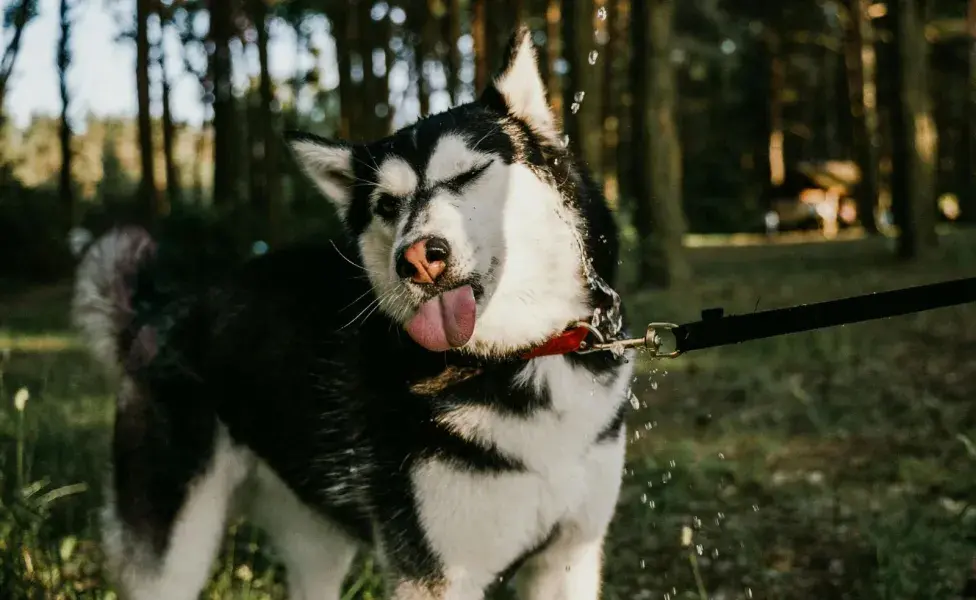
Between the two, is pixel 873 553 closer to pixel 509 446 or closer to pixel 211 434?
pixel 509 446

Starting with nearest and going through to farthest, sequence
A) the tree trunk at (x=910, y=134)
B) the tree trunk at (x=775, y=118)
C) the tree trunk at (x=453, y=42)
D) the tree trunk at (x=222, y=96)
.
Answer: the tree trunk at (x=910, y=134) → the tree trunk at (x=453, y=42) → the tree trunk at (x=222, y=96) → the tree trunk at (x=775, y=118)

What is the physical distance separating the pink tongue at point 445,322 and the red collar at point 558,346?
10.2 inches

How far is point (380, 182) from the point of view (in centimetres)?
304

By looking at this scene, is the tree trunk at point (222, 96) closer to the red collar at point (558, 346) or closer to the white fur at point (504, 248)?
the white fur at point (504, 248)

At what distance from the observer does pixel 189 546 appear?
333 cm

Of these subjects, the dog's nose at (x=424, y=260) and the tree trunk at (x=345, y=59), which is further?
the tree trunk at (x=345, y=59)

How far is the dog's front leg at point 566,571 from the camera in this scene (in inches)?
118

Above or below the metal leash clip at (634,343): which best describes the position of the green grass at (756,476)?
below

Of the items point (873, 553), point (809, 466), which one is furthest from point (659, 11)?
point (873, 553)

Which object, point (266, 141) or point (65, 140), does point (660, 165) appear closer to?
point (266, 141)

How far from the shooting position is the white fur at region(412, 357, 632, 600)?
2.73 metres

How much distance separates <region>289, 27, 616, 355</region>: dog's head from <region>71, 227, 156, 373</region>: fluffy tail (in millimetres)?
1042

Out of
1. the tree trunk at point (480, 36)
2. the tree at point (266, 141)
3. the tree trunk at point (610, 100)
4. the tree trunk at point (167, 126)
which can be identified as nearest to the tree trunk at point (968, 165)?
the tree trunk at point (610, 100)

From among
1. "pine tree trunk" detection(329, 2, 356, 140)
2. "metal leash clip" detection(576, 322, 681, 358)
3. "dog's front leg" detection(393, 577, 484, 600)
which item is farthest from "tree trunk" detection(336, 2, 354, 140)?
"dog's front leg" detection(393, 577, 484, 600)
